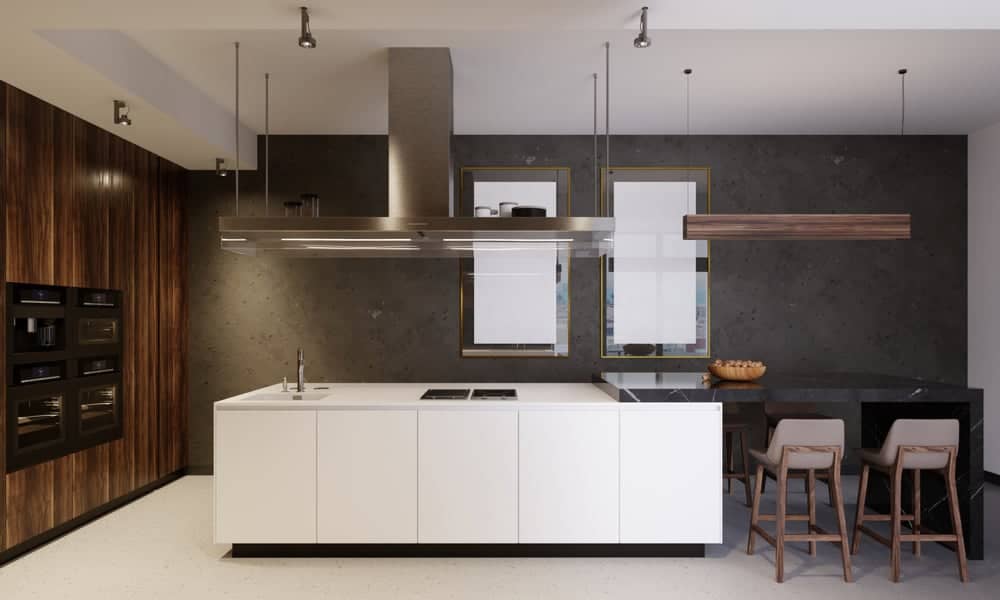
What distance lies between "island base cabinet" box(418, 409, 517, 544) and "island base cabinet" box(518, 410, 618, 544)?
82mm

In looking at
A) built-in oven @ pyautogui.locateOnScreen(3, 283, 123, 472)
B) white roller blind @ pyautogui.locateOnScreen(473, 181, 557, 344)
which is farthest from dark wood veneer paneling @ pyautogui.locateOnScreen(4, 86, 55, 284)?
white roller blind @ pyautogui.locateOnScreen(473, 181, 557, 344)

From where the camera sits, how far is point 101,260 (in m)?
4.16

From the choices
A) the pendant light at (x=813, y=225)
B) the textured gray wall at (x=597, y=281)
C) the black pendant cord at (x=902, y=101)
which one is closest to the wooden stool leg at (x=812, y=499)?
the pendant light at (x=813, y=225)

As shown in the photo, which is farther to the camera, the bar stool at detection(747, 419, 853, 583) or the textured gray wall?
the textured gray wall

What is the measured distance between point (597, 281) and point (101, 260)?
3839 mm

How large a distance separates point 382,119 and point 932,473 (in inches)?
180

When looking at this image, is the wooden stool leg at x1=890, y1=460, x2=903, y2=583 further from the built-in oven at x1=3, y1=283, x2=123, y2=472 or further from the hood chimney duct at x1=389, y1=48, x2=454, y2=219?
the built-in oven at x1=3, y1=283, x2=123, y2=472

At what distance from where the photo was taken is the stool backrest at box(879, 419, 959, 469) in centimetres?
312

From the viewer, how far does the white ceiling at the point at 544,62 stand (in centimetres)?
266

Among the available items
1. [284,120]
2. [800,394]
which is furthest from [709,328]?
[284,120]

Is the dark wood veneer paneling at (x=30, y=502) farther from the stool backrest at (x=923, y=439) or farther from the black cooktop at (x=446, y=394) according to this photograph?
the stool backrest at (x=923, y=439)

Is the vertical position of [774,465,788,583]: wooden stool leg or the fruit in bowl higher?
the fruit in bowl

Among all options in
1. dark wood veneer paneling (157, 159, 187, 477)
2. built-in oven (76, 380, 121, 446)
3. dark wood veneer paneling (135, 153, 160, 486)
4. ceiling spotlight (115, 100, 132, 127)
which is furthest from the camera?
dark wood veneer paneling (157, 159, 187, 477)

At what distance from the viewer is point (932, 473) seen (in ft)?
11.7
